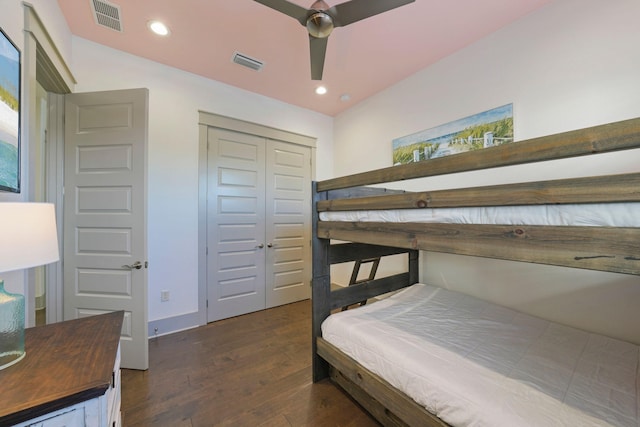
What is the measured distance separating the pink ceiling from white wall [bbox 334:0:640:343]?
243 mm

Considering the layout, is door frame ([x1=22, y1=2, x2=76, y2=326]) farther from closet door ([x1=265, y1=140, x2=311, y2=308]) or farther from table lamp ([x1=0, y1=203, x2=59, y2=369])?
closet door ([x1=265, y1=140, x2=311, y2=308])

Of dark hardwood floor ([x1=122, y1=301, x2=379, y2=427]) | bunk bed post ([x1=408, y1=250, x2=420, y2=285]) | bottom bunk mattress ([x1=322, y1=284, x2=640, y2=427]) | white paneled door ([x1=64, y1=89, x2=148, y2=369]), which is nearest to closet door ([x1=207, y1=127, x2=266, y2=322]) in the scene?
dark hardwood floor ([x1=122, y1=301, x2=379, y2=427])

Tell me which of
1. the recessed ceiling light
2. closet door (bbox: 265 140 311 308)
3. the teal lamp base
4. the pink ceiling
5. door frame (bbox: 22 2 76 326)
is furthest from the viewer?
closet door (bbox: 265 140 311 308)

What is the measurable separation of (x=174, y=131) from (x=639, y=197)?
3.36 metres

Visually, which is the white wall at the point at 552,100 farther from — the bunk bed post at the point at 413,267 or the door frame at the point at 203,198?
the door frame at the point at 203,198

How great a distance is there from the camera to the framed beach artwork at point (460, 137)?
2.18 metres

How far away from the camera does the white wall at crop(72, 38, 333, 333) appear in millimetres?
2432

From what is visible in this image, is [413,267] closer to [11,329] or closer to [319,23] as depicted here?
[319,23]

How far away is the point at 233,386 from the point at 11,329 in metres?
1.36

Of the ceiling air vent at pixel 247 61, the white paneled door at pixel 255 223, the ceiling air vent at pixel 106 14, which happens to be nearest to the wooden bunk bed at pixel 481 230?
the white paneled door at pixel 255 223

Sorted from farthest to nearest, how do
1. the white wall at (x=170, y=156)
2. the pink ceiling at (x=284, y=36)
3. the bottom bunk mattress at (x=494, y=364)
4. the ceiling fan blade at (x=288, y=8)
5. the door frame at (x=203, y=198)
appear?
the door frame at (x=203, y=198)
the white wall at (x=170, y=156)
the pink ceiling at (x=284, y=36)
the ceiling fan blade at (x=288, y=8)
the bottom bunk mattress at (x=494, y=364)

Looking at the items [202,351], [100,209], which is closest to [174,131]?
[100,209]

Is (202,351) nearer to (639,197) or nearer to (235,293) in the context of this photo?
(235,293)

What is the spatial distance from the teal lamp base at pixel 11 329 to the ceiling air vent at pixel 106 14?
2177mm
